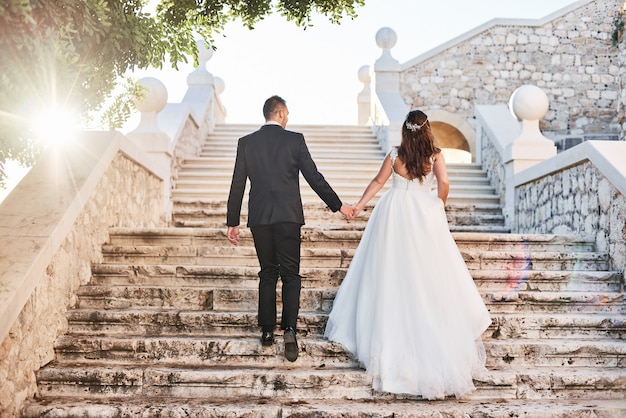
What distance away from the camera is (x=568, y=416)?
4027 mm

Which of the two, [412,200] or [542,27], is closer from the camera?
[412,200]

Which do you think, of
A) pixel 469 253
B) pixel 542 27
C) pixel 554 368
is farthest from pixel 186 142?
pixel 542 27

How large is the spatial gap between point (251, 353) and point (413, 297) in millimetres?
1133

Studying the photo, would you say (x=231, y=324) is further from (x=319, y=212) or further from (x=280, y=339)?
(x=319, y=212)

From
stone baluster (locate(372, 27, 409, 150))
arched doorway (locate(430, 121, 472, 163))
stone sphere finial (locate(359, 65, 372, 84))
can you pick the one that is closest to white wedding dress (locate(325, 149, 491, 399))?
stone baluster (locate(372, 27, 409, 150))

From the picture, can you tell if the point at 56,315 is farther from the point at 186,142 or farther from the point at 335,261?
the point at 186,142

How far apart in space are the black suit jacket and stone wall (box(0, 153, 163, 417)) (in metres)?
1.29

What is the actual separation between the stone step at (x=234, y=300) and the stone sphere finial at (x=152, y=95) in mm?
3226

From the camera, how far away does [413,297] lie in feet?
14.3

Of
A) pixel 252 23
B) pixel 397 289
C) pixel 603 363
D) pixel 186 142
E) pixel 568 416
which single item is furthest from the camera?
pixel 186 142

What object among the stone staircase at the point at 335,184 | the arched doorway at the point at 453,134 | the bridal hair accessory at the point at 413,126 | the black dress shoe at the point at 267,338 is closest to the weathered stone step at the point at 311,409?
the black dress shoe at the point at 267,338

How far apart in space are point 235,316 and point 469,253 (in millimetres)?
2149

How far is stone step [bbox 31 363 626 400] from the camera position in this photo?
170 inches

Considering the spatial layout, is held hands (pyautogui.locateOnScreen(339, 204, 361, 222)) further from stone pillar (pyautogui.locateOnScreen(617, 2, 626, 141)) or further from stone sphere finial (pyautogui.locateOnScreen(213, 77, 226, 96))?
stone sphere finial (pyautogui.locateOnScreen(213, 77, 226, 96))
